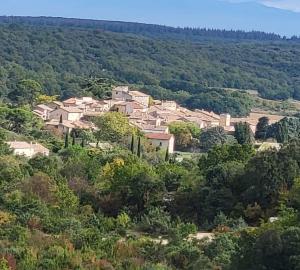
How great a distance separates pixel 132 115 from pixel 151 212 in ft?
84.4

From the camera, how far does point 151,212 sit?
816 inches

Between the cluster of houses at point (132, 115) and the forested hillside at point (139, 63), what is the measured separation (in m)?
9.75

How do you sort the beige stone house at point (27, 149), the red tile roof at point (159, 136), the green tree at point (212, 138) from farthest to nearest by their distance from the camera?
the green tree at point (212, 138) < the red tile roof at point (159, 136) < the beige stone house at point (27, 149)

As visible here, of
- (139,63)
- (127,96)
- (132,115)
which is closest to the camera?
(132,115)

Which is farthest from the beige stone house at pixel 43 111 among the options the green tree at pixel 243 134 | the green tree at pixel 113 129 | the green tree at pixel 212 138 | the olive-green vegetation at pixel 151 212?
the olive-green vegetation at pixel 151 212

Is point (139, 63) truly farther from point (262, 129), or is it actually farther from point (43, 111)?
point (262, 129)

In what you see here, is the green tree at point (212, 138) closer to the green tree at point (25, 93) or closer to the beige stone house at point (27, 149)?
the beige stone house at point (27, 149)

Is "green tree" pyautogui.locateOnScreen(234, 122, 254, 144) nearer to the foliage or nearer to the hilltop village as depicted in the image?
the foliage

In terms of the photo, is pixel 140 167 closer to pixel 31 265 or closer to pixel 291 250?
pixel 31 265

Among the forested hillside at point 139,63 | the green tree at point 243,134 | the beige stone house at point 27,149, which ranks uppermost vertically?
the beige stone house at point 27,149

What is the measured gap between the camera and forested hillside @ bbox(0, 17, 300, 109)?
72.6 meters

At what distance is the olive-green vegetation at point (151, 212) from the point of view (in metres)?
16.2

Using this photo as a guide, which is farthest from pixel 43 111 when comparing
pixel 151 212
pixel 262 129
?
pixel 151 212

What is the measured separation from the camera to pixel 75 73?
76.8m
